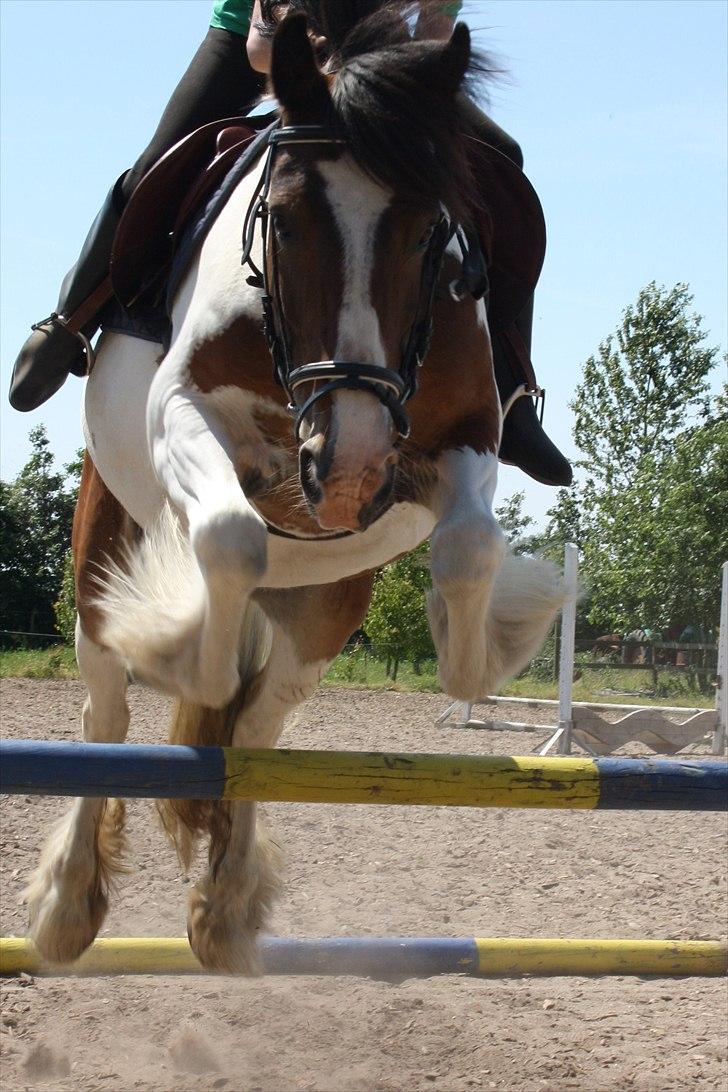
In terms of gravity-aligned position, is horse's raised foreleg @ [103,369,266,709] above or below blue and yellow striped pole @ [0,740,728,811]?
above

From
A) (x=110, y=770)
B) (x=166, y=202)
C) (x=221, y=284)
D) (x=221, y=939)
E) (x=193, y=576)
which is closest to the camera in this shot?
(x=110, y=770)

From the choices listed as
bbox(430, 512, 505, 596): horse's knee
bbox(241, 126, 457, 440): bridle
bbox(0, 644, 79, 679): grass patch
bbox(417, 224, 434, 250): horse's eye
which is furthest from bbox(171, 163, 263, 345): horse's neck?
bbox(0, 644, 79, 679): grass patch

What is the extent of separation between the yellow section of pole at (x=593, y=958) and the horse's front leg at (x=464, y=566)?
1.63 m

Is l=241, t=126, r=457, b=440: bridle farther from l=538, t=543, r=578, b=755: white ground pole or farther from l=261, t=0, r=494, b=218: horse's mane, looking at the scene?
l=538, t=543, r=578, b=755: white ground pole

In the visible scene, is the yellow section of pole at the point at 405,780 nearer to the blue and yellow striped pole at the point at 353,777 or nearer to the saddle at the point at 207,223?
the blue and yellow striped pole at the point at 353,777

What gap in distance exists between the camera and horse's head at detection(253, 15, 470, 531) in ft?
8.51

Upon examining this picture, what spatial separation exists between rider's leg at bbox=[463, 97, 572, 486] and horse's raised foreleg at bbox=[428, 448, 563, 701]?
545 mm

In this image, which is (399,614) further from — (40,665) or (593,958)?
(593,958)

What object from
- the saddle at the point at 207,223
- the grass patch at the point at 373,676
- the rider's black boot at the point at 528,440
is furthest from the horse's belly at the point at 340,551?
the grass patch at the point at 373,676

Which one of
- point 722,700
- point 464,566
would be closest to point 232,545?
point 464,566

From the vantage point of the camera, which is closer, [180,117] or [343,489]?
[343,489]

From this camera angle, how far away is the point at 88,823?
4.21 metres

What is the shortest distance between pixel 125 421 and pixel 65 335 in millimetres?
502

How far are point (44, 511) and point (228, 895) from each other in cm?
2614
